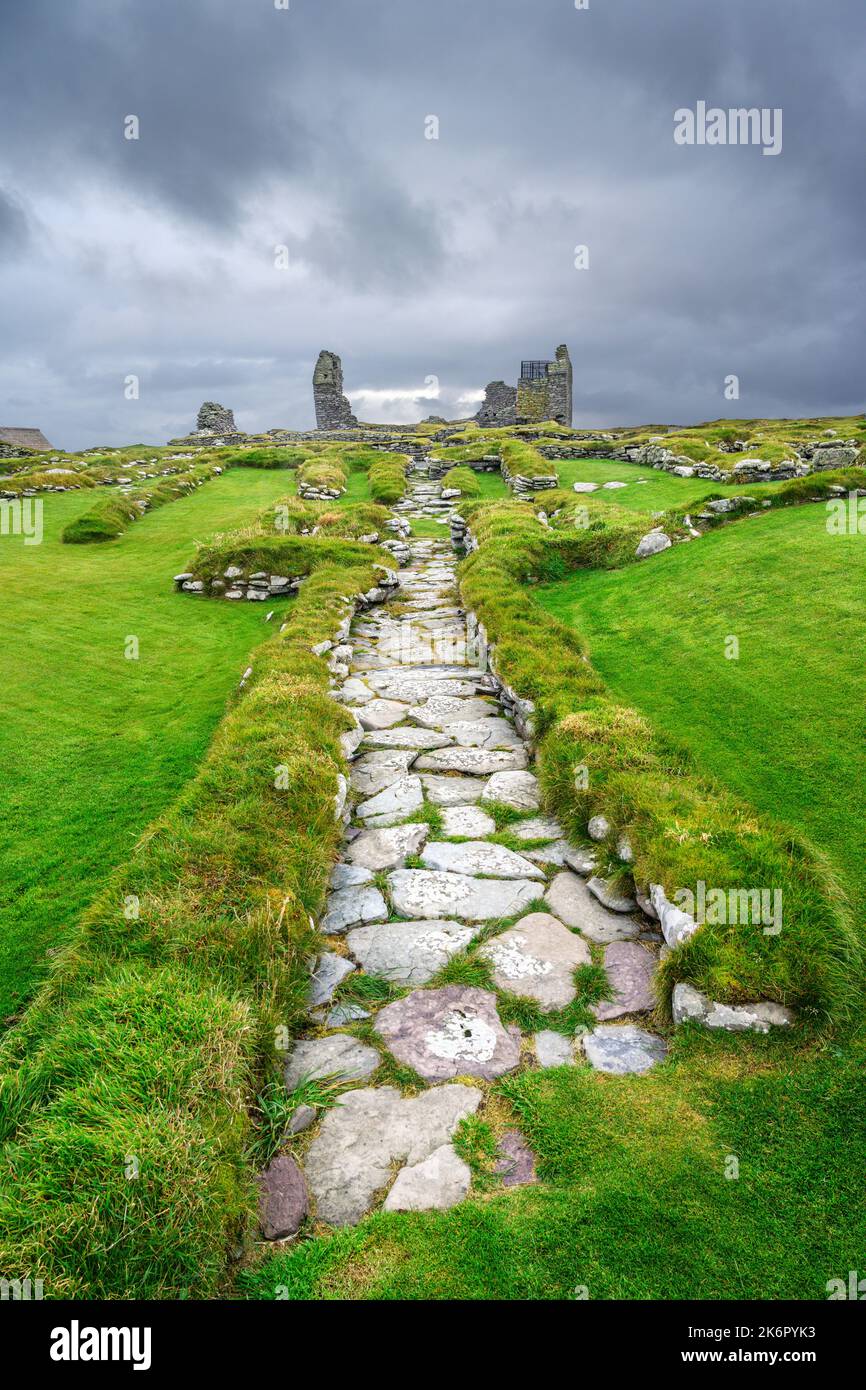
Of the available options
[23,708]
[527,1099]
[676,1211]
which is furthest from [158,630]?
[676,1211]

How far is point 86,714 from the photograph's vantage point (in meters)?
9.15

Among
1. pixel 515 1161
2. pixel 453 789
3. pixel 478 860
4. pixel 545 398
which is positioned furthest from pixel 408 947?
pixel 545 398

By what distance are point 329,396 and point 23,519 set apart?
5851 centimetres

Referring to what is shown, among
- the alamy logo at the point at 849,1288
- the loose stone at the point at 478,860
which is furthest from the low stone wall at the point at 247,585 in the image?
the alamy logo at the point at 849,1288

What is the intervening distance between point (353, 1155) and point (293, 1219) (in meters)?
0.41

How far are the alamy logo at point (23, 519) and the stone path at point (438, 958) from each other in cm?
1950

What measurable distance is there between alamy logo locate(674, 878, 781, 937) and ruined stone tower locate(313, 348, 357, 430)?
79435mm

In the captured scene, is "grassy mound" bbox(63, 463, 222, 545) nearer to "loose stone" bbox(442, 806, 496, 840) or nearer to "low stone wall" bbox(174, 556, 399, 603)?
"low stone wall" bbox(174, 556, 399, 603)

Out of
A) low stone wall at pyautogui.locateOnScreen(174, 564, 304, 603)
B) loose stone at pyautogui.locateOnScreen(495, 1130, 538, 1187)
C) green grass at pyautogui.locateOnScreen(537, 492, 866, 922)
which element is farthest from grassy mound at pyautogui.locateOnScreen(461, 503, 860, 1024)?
low stone wall at pyautogui.locateOnScreen(174, 564, 304, 603)

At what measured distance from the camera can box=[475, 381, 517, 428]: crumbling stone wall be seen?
2931 inches

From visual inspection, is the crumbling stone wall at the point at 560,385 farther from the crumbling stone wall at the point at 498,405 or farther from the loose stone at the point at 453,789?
the loose stone at the point at 453,789

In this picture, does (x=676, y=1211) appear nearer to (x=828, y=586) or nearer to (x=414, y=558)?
(x=828, y=586)

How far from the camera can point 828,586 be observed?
31.1ft
